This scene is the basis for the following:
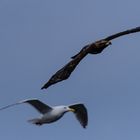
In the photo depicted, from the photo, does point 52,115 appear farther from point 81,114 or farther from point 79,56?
point 79,56

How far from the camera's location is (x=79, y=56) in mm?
15133

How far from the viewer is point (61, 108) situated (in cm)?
2259

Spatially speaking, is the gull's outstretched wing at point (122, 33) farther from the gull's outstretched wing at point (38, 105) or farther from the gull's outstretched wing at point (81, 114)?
the gull's outstretched wing at point (81, 114)

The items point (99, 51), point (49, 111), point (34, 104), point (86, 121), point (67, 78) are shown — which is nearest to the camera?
point (67, 78)

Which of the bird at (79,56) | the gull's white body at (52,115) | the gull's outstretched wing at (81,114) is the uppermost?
the gull's outstretched wing at (81,114)

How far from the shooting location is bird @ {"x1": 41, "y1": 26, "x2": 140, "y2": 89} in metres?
14.7

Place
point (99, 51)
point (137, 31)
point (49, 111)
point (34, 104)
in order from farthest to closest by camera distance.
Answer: point (34, 104) → point (49, 111) → point (137, 31) → point (99, 51)

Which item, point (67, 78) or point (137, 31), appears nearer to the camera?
point (67, 78)

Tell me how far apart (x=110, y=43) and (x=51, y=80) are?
1805 mm

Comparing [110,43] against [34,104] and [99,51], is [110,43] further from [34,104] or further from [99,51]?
[34,104]

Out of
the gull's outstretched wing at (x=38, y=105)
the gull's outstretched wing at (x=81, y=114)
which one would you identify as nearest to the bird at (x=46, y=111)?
the gull's outstretched wing at (x=38, y=105)

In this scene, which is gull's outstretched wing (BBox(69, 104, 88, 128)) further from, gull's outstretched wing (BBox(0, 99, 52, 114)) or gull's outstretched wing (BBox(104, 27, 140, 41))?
gull's outstretched wing (BBox(104, 27, 140, 41))

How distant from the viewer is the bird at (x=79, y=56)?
14.7m

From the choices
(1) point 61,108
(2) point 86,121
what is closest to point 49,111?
(1) point 61,108
